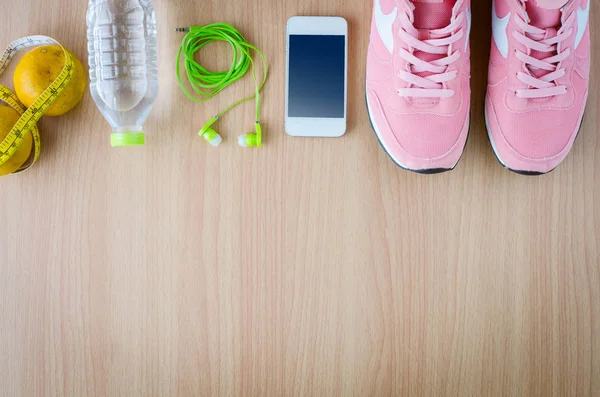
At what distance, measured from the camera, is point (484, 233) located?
2.45ft

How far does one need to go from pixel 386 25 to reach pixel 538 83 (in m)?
0.26

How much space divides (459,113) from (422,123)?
7 cm

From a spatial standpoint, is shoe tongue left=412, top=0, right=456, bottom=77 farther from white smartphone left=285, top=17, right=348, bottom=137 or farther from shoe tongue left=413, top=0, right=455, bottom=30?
white smartphone left=285, top=17, right=348, bottom=137

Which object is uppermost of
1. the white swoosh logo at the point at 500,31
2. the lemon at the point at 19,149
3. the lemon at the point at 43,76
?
the white swoosh logo at the point at 500,31

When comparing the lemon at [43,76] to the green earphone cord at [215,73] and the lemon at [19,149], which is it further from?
the green earphone cord at [215,73]

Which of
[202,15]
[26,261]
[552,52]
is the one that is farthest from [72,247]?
[552,52]

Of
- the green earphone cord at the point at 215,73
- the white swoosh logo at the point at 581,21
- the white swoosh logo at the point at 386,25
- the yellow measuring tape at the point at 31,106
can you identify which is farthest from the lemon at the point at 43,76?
the white swoosh logo at the point at 581,21

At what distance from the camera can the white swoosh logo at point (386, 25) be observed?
2.23 feet

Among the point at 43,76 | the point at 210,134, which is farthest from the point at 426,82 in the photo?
the point at 43,76

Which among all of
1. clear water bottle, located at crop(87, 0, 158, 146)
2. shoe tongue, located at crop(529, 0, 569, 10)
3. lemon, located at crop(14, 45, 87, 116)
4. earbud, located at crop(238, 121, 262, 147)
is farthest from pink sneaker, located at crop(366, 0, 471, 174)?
lemon, located at crop(14, 45, 87, 116)

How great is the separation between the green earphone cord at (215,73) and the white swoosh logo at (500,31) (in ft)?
1.31

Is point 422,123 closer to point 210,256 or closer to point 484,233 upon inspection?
point 484,233

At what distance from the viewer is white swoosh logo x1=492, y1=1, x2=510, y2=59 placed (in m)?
0.68

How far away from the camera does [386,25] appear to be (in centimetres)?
69
